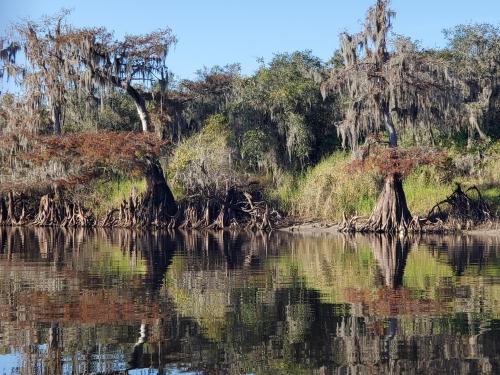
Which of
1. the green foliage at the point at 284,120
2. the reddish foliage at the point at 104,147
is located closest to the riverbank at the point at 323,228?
the green foliage at the point at 284,120

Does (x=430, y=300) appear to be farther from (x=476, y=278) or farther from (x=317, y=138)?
(x=317, y=138)

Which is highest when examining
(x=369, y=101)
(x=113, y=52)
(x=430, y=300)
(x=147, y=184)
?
(x=113, y=52)

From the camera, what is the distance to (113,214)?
40.1m

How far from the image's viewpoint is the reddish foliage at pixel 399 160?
31.5m

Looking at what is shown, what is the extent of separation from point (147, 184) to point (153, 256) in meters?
15.1

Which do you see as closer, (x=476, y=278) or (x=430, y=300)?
(x=430, y=300)

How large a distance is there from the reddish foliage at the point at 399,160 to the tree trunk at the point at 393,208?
Result: 41 centimetres

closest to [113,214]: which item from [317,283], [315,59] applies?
[315,59]

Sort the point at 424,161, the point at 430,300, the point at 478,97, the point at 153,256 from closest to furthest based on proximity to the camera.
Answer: the point at 430,300 → the point at 153,256 → the point at 424,161 → the point at 478,97

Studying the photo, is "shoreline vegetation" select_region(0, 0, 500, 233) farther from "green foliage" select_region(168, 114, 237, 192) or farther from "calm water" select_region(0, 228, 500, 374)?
"calm water" select_region(0, 228, 500, 374)

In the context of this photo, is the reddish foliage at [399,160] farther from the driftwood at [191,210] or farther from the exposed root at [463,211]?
the driftwood at [191,210]

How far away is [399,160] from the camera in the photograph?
31500mm

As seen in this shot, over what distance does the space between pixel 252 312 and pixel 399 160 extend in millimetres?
19274

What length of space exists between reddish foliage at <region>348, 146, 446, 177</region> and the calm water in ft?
27.0
